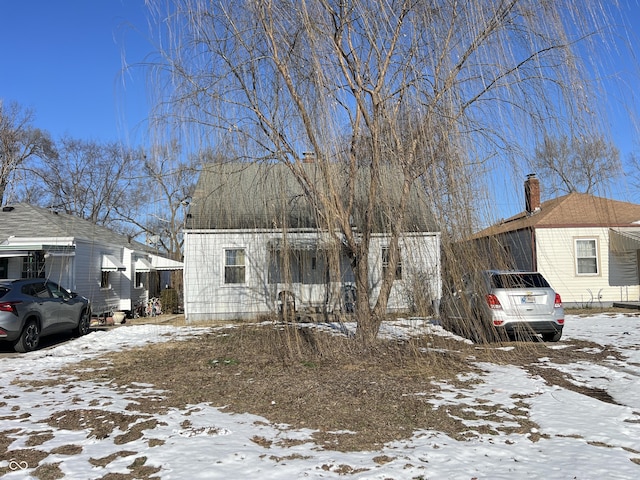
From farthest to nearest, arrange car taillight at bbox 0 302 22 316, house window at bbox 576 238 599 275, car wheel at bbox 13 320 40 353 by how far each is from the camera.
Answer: house window at bbox 576 238 599 275
car wheel at bbox 13 320 40 353
car taillight at bbox 0 302 22 316

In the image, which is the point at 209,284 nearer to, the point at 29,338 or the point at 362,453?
the point at 29,338

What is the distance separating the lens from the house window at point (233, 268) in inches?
629

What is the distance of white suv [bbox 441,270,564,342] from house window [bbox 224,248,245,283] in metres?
9.26

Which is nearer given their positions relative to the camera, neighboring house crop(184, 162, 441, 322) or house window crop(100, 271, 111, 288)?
neighboring house crop(184, 162, 441, 322)

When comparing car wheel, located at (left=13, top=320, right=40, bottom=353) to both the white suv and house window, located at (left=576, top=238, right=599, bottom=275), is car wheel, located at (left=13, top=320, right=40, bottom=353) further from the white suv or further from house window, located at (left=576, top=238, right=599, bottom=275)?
house window, located at (left=576, top=238, right=599, bottom=275)

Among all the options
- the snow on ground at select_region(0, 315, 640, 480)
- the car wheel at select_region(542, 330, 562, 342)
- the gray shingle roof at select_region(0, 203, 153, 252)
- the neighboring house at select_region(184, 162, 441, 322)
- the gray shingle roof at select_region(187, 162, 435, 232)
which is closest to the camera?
the snow on ground at select_region(0, 315, 640, 480)

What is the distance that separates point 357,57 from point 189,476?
545cm

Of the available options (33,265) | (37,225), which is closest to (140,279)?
(33,265)

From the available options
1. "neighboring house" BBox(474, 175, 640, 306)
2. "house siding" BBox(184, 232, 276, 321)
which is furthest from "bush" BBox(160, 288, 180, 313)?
"neighboring house" BBox(474, 175, 640, 306)

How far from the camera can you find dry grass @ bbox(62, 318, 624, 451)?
4572mm

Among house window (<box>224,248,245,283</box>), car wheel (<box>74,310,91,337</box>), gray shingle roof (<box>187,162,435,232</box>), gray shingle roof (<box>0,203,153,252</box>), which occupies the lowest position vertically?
car wheel (<box>74,310,91,337</box>)

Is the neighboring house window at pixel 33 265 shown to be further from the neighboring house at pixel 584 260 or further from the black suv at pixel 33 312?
the neighboring house at pixel 584 260

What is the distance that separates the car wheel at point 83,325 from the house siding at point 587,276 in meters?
15.2

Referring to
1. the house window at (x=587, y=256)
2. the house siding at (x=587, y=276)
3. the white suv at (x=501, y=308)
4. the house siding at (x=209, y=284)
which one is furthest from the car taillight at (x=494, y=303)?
the house window at (x=587, y=256)
